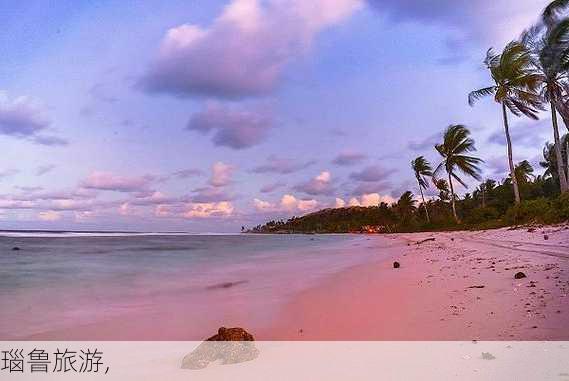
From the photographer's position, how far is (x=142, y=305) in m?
7.15

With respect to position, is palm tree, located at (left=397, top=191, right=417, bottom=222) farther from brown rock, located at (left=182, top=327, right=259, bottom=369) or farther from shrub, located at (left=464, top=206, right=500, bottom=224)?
brown rock, located at (left=182, top=327, right=259, bottom=369)

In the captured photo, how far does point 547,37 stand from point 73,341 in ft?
80.3

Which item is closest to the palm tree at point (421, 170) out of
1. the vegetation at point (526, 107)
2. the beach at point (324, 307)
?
the vegetation at point (526, 107)

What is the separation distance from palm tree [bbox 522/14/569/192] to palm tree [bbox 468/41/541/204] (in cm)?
45

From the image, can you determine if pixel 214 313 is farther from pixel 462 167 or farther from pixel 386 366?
pixel 462 167

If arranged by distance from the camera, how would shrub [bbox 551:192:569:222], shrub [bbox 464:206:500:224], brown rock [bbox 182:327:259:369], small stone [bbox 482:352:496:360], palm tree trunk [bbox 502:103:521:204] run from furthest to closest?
1. shrub [bbox 464:206:500:224]
2. palm tree trunk [bbox 502:103:521:204]
3. shrub [bbox 551:192:569:222]
4. brown rock [bbox 182:327:259:369]
5. small stone [bbox 482:352:496:360]

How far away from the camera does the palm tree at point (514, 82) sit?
75.2 feet

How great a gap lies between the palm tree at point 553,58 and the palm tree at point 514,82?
454 millimetres

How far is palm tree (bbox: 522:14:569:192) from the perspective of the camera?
2066 cm

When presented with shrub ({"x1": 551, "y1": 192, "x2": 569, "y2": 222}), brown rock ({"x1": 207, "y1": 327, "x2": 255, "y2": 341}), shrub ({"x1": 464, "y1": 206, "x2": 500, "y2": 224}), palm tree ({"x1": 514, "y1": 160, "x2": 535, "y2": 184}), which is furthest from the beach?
palm tree ({"x1": 514, "y1": 160, "x2": 535, "y2": 184})

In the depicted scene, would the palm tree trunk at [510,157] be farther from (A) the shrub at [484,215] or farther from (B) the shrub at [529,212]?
(A) the shrub at [484,215]

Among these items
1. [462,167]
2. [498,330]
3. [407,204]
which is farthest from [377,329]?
[407,204]

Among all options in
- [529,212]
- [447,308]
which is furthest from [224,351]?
[529,212]

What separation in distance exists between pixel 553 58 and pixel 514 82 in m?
1.99
